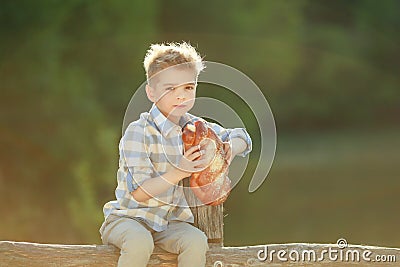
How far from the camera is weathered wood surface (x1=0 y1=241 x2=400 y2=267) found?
86.1 inches

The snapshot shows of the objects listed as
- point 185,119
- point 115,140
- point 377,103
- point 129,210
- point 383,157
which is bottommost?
point 129,210

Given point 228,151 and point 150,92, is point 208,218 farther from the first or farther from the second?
point 150,92

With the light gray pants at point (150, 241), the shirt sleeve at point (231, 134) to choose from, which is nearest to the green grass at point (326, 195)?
the shirt sleeve at point (231, 134)

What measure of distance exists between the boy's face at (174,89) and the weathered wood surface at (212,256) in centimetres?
37

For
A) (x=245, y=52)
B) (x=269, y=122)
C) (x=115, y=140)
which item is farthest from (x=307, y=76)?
(x=269, y=122)

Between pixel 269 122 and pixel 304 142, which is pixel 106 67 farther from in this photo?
pixel 304 142

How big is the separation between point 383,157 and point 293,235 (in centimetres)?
301

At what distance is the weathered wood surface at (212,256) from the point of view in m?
2.19

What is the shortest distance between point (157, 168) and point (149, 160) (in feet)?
0.14

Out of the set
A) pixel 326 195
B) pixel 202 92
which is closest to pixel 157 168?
pixel 202 92

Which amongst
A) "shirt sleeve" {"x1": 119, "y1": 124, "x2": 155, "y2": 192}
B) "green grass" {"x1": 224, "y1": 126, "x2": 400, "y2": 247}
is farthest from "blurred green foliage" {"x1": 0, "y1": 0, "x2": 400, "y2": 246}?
"shirt sleeve" {"x1": 119, "y1": 124, "x2": 155, "y2": 192}

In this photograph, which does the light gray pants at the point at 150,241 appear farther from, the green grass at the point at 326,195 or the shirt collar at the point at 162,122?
the green grass at the point at 326,195

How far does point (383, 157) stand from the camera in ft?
34.7

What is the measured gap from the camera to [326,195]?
9055mm
